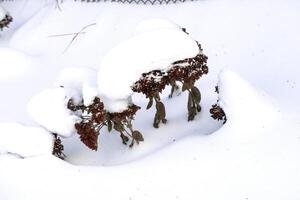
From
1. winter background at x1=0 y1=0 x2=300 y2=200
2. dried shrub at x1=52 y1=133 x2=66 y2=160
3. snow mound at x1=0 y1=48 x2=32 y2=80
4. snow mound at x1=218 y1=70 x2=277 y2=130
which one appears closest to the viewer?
winter background at x1=0 y1=0 x2=300 y2=200

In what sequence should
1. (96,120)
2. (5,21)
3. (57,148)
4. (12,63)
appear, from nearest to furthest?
1. (96,120)
2. (57,148)
3. (12,63)
4. (5,21)

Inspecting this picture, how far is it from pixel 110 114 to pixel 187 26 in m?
2.04

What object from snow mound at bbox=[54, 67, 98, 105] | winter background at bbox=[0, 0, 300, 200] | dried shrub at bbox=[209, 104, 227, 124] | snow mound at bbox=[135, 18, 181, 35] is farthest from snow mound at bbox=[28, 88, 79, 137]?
dried shrub at bbox=[209, 104, 227, 124]

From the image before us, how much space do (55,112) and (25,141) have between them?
296 millimetres

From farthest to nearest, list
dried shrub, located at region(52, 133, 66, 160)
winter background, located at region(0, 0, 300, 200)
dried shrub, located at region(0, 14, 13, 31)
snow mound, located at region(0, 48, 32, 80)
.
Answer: dried shrub, located at region(0, 14, 13, 31)
snow mound, located at region(0, 48, 32, 80)
dried shrub, located at region(52, 133, 66, 160)
winter background, located at region(0, 0, 300, 200)

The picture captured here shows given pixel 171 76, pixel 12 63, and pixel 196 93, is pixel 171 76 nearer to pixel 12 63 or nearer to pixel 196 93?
pixel 196 93

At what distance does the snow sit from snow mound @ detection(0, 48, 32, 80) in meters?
2.25

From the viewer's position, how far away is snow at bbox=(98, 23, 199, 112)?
3193mm

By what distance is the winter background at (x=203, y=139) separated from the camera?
310 centimetres

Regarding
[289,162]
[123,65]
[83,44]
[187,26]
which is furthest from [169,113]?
[83,44]

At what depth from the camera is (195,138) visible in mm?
3406

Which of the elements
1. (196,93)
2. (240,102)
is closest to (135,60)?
(196,93)

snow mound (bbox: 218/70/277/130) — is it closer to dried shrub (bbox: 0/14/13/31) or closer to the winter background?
the winter background

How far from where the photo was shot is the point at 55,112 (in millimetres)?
3367
